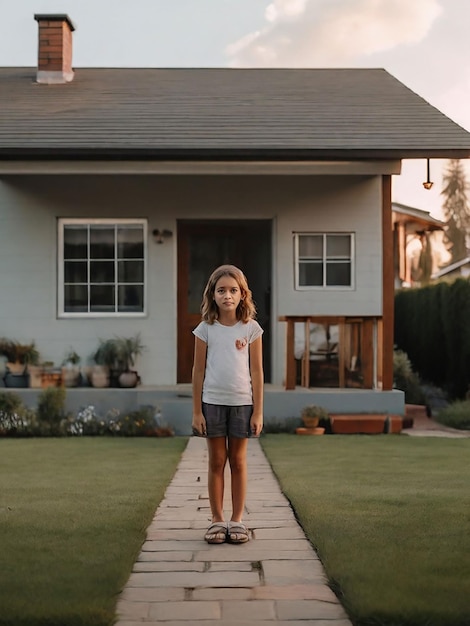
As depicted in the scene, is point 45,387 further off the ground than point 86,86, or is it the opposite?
point 86,86

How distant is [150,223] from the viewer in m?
12.3

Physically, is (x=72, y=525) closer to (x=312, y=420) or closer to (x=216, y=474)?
(x=216, y=474)

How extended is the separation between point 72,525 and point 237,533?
40.3 inches

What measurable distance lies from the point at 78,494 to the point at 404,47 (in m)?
12.9

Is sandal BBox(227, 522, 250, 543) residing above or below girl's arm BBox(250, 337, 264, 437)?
below

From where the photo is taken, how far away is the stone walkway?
357 cm

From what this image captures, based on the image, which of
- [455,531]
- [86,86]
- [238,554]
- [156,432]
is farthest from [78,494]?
[86,86]

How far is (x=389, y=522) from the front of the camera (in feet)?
17.3

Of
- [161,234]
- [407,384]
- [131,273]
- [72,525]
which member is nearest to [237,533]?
[72,525]

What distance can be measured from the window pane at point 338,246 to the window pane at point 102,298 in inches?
120

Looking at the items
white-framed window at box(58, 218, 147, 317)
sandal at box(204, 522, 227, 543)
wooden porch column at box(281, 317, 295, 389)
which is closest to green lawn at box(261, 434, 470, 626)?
sandal at box(204, 522, 227, 543)

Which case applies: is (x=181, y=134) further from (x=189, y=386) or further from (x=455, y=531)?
(x=455, y=531)

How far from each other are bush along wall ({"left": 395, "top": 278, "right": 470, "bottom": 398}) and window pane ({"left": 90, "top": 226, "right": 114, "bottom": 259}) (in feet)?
17.6

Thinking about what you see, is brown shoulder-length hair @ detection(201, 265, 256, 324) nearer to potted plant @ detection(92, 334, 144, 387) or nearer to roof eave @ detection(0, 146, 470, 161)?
roof eave @ detection(0, 146, 470, 161)
